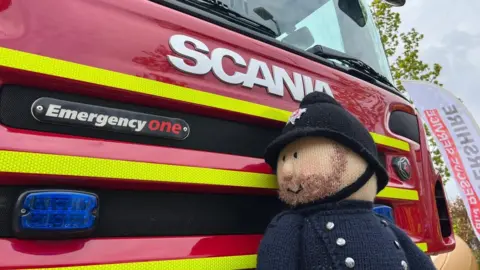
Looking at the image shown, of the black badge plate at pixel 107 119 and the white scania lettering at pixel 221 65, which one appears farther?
the white scania lettering at pixel 221 65

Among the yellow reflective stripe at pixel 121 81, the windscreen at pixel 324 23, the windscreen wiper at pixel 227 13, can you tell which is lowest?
the yellow reflective stripe at pixel 121 81

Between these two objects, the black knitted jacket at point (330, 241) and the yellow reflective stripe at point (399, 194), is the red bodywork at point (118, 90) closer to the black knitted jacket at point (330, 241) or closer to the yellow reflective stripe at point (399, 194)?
the black knitted jacket at point (330, 241)

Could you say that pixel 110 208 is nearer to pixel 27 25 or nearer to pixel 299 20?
pixel 27 25

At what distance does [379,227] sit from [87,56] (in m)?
1.08

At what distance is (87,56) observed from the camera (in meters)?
1.34

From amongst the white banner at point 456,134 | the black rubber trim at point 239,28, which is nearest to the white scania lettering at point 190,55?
the black rubber trim at point 239,28

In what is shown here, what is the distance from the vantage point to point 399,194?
223cm

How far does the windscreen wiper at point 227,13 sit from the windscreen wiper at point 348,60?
0.31 meters

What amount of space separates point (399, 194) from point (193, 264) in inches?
47.1

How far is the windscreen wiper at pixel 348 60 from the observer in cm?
223

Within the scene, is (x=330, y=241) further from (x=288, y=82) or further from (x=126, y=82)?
(x=126, y=82)

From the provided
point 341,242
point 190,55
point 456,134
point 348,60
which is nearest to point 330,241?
point 341,242

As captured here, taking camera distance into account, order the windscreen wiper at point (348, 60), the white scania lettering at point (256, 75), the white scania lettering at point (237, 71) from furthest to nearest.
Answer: the windscreen wiper at point (348, 60) → the white scania lettering at point (256, 75) → the white scania lettering at point (237, 71)

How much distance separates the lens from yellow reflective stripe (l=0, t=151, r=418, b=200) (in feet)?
Answer: 3.83
